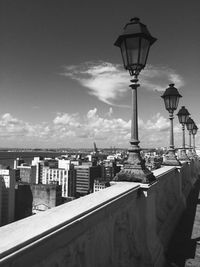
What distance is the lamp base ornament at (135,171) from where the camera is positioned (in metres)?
4.50

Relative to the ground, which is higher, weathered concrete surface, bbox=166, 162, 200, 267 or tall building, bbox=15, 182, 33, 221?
weathered concrete surface, bbox=166, 162, 200, 267

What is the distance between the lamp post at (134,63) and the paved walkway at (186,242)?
184 centimetres

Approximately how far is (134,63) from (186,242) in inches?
169

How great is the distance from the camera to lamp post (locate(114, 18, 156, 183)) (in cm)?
466

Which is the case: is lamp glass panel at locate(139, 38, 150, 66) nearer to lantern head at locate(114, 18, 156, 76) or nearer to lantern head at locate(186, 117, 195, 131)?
lantern head at locate(114, 18, 156, 76)

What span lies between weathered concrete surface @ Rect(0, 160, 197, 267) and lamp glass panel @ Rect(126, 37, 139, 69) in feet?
7.74

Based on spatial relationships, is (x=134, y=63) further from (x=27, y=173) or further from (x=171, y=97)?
(x=27, y=173)

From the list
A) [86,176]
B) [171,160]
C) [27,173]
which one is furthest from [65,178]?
[171,160]

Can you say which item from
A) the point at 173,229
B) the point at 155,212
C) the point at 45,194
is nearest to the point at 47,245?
the point at 155,212

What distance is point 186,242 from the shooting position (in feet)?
19.6

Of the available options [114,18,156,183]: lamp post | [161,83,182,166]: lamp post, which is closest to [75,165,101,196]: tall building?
[161,83,182,166]: lamp post

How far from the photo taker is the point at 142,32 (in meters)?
4.77

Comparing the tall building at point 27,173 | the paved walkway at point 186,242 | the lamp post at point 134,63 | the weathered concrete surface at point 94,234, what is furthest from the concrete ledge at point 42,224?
the tall building at point 27,173

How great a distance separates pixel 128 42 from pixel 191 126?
546 inches
